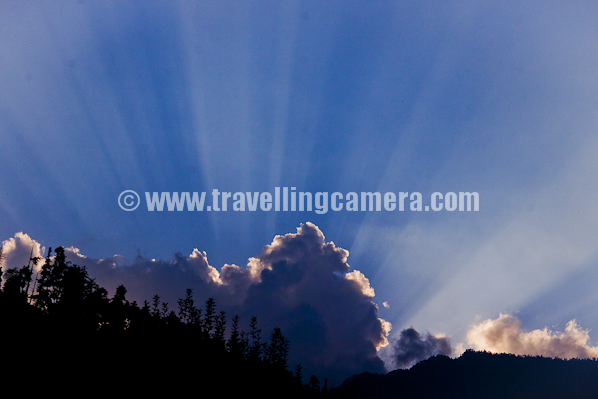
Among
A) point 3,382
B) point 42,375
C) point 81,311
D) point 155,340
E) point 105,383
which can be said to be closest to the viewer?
point 3,382

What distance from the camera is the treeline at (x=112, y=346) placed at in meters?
66.4

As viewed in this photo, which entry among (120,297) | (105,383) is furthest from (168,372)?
(120,297)

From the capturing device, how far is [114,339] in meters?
86.6

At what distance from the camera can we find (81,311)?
81938mm

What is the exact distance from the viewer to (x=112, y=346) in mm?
83875

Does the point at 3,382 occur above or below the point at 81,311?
below

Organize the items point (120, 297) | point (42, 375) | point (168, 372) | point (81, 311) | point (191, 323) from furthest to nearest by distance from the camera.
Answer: point (191, 323) → point (120, 297) → point (168, 372) → point (81, 311) → point (42, 375)

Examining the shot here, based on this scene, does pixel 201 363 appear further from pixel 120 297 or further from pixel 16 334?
pixel 16 334

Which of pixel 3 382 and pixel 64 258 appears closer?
pixel 3 382

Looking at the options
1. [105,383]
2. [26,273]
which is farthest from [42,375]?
[26,273]

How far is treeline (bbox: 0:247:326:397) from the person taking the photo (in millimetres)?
66375

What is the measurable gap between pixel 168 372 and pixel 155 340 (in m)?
10.4

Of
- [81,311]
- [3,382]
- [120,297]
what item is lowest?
[3,382]

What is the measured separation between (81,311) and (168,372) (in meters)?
23.7
